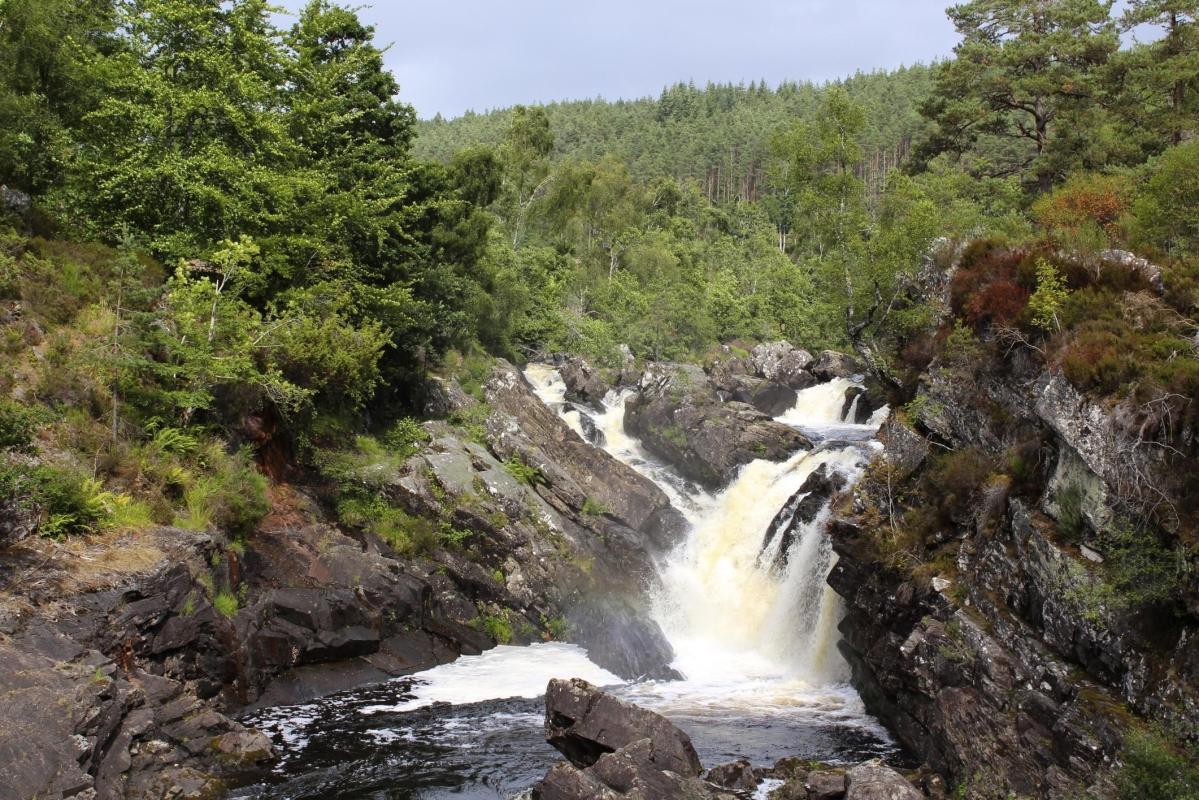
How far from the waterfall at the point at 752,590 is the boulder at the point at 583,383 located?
5.69 metres

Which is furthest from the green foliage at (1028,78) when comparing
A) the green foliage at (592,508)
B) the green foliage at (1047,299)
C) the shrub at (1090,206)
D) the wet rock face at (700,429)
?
the green foliage at (592,508)

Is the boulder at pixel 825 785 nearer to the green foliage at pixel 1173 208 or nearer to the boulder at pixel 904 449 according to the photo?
the boulder at pixel 904 449

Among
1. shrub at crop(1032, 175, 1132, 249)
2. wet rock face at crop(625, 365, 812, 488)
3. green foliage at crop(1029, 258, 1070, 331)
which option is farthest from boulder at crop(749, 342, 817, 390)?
green foliage at crop(1029, 258, 1070, 331)

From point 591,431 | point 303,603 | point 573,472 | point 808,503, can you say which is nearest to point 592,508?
point 573,472

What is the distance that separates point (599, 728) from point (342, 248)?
1772cm

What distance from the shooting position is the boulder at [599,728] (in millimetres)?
13156

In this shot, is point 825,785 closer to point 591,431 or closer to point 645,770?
point 645,770

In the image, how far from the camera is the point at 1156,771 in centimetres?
991

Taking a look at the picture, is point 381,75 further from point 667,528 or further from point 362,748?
point 362,748

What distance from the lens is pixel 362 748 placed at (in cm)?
1511

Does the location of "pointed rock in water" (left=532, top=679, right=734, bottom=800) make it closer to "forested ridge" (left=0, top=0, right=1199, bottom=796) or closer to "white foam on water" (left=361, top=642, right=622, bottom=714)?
"white foam on water" (left=361, top=642, right=622, bottom=714)

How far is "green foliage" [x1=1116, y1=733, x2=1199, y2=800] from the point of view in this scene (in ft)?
31.5

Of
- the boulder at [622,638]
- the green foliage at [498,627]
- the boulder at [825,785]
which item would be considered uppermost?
the boulder at [825,785]

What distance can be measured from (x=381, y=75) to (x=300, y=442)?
45.8 feet
